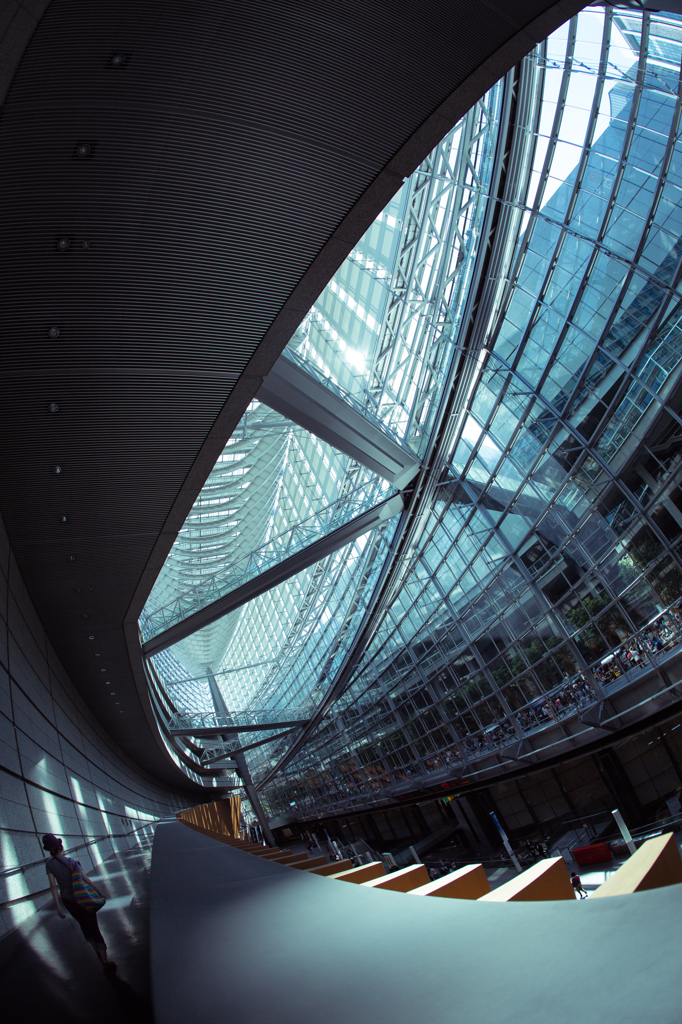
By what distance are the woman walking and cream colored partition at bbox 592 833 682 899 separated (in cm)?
255

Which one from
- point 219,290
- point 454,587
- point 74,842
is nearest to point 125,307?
point 219,290

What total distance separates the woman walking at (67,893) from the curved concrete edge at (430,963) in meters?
0.64

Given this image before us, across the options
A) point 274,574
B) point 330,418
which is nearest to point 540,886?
point 330,418

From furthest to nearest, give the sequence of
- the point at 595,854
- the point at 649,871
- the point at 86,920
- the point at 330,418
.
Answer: the point at 595,854 < the point at 330,418 < the point at 86,920 < the point at 649,871

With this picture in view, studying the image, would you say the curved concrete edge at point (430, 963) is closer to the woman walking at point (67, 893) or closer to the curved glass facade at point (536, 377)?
the woman walking at point (67, 893)

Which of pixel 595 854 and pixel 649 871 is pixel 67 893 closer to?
pixel 649 871

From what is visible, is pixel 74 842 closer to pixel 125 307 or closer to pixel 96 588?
pixel 96 588

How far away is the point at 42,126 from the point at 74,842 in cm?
1128

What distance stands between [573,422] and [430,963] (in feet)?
63.0

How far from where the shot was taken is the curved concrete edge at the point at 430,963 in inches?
47.4

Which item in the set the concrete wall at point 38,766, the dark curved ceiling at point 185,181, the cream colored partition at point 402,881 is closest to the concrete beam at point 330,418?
the dark curved ceiling at point 185,181

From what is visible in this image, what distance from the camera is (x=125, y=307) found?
8281mm

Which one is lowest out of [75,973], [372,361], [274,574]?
[75,973]

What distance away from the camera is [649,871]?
71.2 inches
